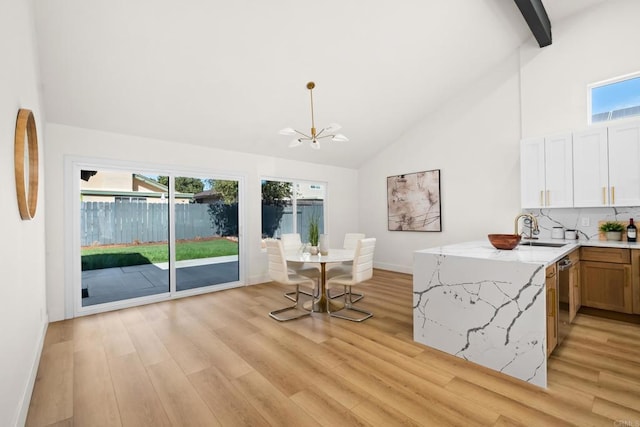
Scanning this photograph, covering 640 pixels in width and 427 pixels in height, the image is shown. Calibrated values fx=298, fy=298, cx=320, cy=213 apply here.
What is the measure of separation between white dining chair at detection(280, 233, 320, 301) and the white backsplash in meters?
3.34

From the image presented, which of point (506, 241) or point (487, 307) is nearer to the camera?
point (487, 307)

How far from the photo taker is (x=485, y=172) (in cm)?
495

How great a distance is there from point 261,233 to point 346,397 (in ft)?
12.2

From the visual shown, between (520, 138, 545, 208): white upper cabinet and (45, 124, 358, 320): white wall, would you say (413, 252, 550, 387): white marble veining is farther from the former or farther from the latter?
(45, 124, 358, 320): white wall

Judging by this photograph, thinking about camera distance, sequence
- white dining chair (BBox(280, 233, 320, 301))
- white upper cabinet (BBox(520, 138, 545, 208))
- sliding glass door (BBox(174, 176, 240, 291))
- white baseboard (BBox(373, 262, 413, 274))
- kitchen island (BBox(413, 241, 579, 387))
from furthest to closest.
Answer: white baseboard (BBox(373, 262, 413, 274)), sliding glass door (BBox(174, 176, 240, 291)), white upper cabinet (BBox(520, 138, 545, 208)), white dining chair (BBox(280, 233, 320, 301)), kitchen island (BBox(413, 241, 579, 387))

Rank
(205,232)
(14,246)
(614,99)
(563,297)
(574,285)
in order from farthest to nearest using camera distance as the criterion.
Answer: (205,232)
(614,99)
(574,285)
(563,297)
(14,246)

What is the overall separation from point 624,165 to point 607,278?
1338 millimetres

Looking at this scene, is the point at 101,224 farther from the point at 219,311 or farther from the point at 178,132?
the point at 219,311

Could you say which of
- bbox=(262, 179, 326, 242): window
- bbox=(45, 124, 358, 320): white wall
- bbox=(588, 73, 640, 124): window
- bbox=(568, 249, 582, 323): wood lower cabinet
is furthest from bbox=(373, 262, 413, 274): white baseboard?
bbox=(588, 73, 640, 124): window

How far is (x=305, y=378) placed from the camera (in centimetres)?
226

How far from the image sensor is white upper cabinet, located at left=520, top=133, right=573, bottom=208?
387 centimetres

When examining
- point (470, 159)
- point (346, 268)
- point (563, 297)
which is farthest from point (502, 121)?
point (346, 268)

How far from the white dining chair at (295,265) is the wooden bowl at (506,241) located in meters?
2.09

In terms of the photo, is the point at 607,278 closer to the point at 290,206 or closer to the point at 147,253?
the point at 290,206
